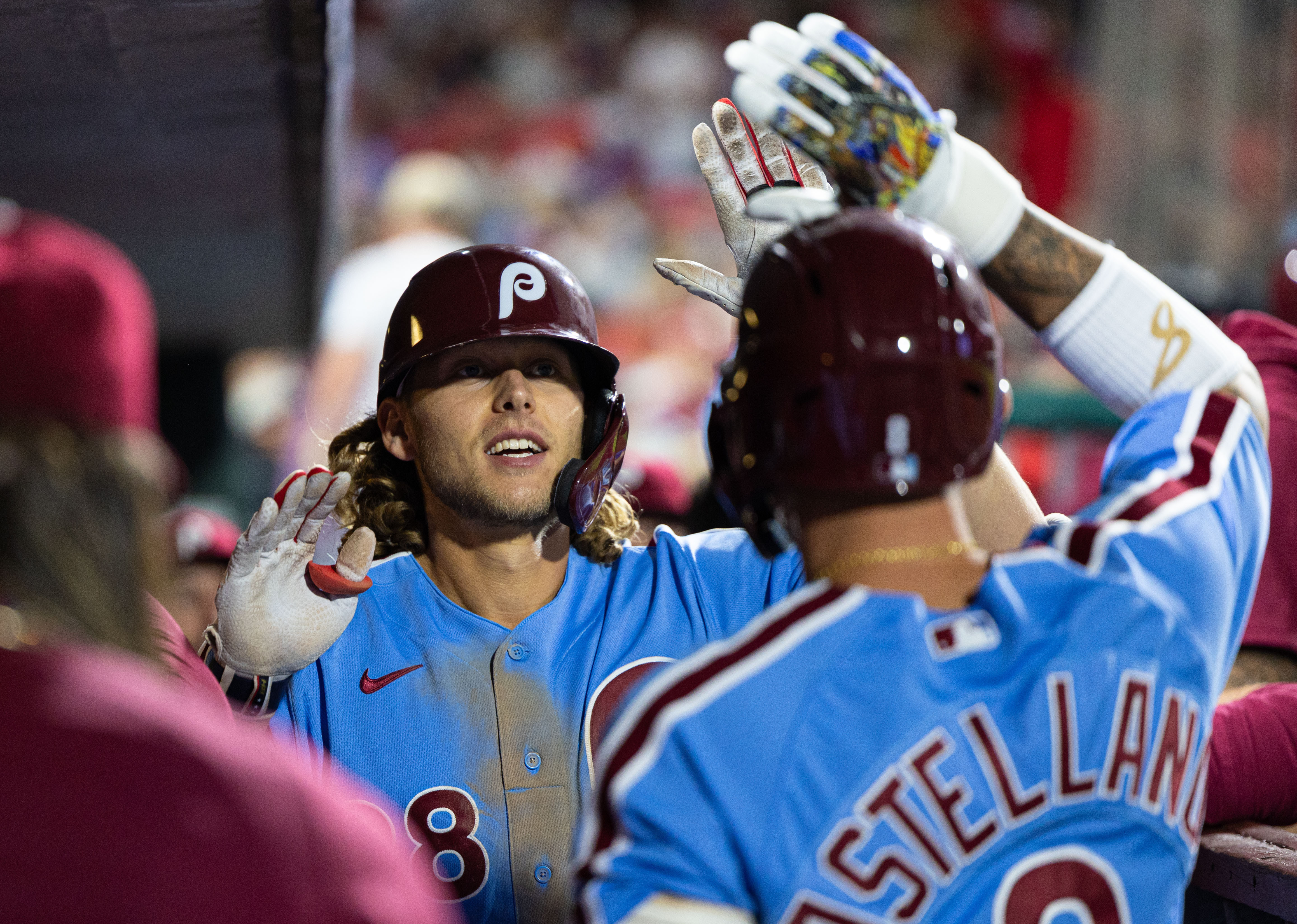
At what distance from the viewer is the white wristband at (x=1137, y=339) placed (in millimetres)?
1852

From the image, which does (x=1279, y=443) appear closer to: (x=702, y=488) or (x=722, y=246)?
(x=702, y=488)

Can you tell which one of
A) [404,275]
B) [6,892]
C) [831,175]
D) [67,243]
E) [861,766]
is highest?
[67,243]

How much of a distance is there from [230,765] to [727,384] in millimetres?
910

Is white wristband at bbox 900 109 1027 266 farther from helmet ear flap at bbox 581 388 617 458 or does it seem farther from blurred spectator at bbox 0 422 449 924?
helmet ear flap at bbox 581 388 617 458

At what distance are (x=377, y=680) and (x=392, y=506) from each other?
51 cm

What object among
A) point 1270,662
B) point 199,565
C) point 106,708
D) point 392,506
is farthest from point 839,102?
point 199,565

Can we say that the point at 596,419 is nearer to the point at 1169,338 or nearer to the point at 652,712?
the point at 1169,338

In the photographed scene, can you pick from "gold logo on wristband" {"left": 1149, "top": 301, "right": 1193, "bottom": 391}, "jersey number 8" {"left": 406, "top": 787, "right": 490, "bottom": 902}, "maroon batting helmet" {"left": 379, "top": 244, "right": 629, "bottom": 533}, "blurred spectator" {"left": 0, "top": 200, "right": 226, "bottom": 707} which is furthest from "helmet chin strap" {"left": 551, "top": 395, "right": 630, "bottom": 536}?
"blurred spectator" {"left": 0, "top": 200, "right": 226, "bottom": 707}

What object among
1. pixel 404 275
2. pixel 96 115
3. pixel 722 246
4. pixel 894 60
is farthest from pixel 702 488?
pixel 894 60

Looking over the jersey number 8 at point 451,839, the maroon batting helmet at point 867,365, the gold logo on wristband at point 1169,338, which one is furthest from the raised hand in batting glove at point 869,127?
the jersey number 8 at point 451,839

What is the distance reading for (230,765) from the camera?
41.8 inches

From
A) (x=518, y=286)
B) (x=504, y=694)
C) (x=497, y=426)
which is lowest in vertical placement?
(x=504, y=694)

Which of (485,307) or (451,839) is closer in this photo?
(451,839)

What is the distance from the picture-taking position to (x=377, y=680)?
2.70 metres
